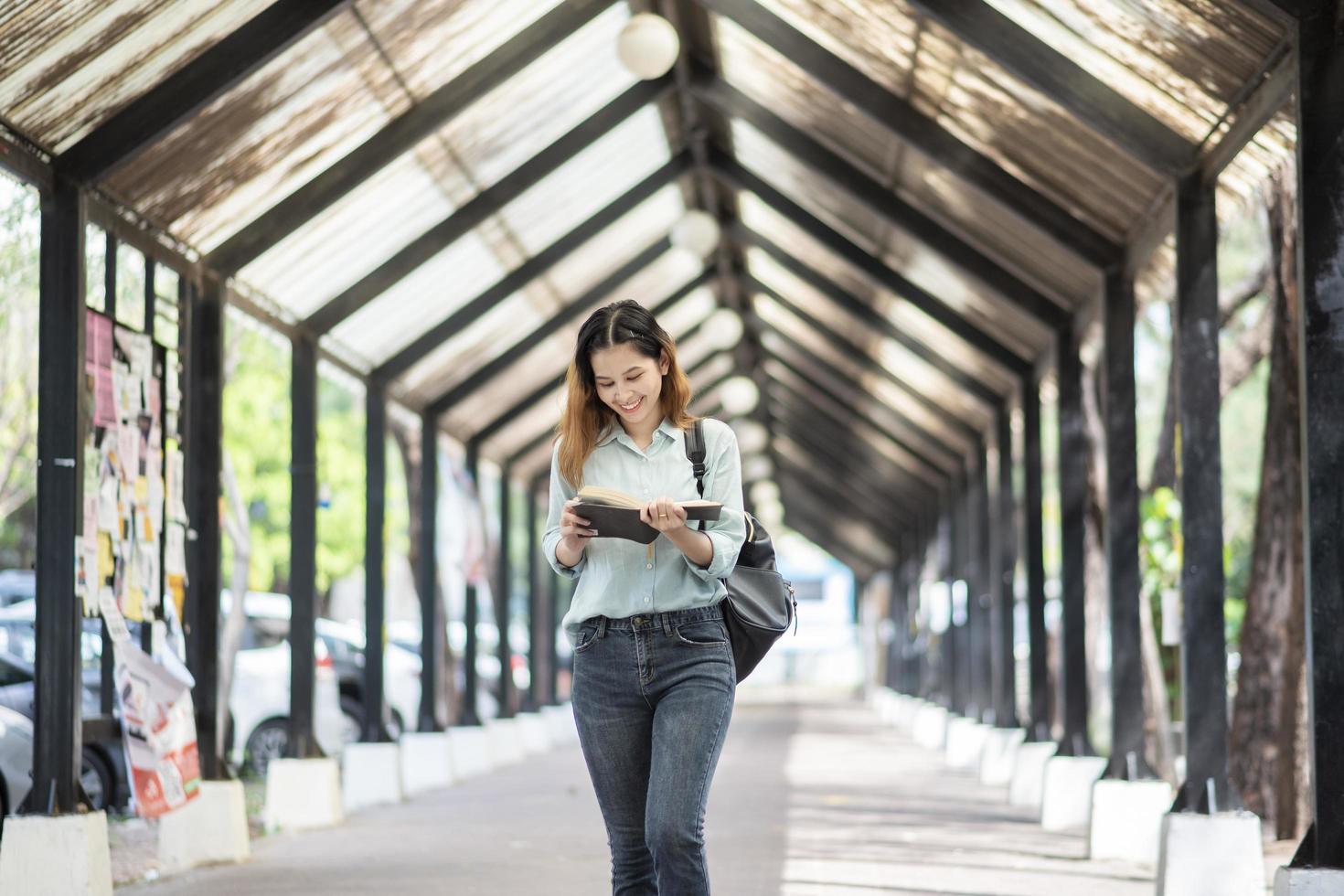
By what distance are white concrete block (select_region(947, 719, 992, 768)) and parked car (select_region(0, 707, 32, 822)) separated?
10604 mm

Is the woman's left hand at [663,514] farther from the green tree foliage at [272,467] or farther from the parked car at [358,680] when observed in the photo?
the green tree foliage at [272,467]

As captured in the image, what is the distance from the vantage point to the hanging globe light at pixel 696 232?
13008 millimetres

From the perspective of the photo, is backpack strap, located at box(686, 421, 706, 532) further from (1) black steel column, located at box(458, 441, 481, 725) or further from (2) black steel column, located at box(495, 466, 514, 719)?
(2) black steel column, located at box(495, 466, 514, 719)

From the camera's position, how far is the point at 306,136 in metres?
9.23

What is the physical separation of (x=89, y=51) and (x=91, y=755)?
6.10m

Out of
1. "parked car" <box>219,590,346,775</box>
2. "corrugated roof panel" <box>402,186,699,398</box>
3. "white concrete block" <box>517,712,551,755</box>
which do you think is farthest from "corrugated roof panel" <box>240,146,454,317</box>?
"white concrete block" <box>517,712,551,755</box>

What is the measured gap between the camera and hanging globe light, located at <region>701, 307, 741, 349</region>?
17.6 m

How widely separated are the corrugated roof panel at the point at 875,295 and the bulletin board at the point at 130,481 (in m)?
6.58

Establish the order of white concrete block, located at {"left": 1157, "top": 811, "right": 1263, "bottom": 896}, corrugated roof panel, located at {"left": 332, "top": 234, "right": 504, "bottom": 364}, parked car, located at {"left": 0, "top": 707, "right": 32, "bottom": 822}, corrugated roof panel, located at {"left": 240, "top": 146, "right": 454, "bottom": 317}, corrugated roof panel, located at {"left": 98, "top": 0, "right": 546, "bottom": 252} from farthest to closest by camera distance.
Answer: corrugated roof panel, located at {"left": 332, "top": 234, "right": 504, "bottom": 364}
corrugated roof panel, located at {"left": 240, "top": 146, "right": 454, "bottom": 317}
parked car, located at {"left": 0, "top": 707, "right": 32, "bottom": 822}
corrugated roof panel, located at {"left": 98, "top": 0, "right": 546, "bottom": 252}
white concrete block, located at {"left": 1157, "top": 811, "right": 1263, "bottom": 896}

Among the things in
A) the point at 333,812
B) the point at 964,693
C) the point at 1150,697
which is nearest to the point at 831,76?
the point at 333,812

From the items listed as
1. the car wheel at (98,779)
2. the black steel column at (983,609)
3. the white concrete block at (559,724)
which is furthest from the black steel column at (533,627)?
the car wheel at (98,779)

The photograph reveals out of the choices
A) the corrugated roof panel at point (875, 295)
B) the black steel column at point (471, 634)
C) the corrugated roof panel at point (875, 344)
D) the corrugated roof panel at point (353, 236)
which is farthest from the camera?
the black steel column at point (471, 634)

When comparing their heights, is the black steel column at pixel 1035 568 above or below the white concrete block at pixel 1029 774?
above

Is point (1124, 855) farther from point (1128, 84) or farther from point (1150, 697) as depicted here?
point (1150, 697)
